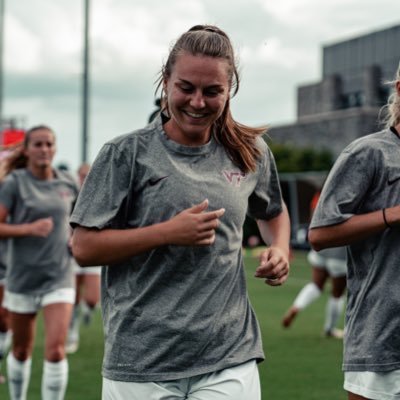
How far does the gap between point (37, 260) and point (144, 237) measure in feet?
13.0

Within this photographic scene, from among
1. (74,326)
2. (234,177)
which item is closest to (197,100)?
(234,177)

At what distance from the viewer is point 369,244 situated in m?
3.80

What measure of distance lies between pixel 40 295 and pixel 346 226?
360 centimetres

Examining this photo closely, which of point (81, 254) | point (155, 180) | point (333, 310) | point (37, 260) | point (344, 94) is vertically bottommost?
point (333, 310)

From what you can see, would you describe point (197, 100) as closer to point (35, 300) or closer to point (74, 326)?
point (35, 300)

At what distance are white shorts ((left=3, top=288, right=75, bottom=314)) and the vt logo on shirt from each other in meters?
3.57

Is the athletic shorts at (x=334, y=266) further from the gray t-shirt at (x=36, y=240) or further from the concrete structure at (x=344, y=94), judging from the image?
the concrete structure at (x=344, y=94)

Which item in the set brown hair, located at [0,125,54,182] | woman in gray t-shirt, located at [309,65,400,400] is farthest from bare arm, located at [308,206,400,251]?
brown hair, located at [0,125,54,182]

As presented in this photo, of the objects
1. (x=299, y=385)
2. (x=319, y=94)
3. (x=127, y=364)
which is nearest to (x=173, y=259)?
(x=127, y=364)

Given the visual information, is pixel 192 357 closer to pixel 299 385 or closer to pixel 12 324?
pixel 12 324

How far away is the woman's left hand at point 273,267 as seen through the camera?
11.1 ft

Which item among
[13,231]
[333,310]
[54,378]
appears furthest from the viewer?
[333,310]

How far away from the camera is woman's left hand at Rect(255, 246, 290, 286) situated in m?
3.39

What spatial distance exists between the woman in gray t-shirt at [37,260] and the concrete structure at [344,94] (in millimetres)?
38263
